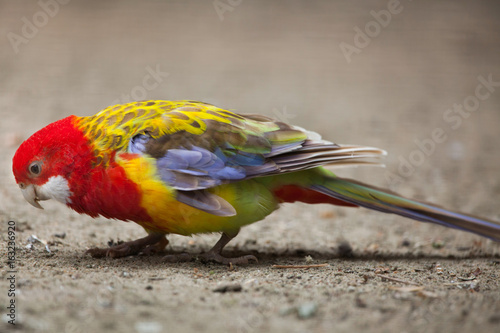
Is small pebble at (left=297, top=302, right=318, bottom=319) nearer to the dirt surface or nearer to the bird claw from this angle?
the dirt surface

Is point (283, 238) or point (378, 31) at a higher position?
point (378, 31)

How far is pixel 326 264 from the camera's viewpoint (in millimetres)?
4098

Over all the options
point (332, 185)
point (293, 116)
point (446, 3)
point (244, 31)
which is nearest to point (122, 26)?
point (244, 31)

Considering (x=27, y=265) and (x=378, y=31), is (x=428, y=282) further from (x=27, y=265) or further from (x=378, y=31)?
(x=378, y=31)

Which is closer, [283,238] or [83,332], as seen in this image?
[83,332]

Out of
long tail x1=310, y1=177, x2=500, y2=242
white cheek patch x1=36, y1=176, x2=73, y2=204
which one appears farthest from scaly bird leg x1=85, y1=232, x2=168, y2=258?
long tail x1=310, y1=177, x2=500, y2=242

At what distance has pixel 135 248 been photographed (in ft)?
14.1

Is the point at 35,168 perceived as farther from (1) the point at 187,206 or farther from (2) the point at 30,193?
(1) the point at 187,206

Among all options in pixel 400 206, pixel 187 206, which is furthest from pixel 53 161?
pixel 400 206

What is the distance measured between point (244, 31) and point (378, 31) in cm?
285

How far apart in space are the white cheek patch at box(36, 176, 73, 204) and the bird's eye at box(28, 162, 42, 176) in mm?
98

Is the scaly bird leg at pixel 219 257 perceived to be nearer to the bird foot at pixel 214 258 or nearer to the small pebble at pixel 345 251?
the bird foot at pixel 214 258

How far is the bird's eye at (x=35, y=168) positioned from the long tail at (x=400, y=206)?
2.05 m

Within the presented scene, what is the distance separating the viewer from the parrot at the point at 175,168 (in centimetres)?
371
